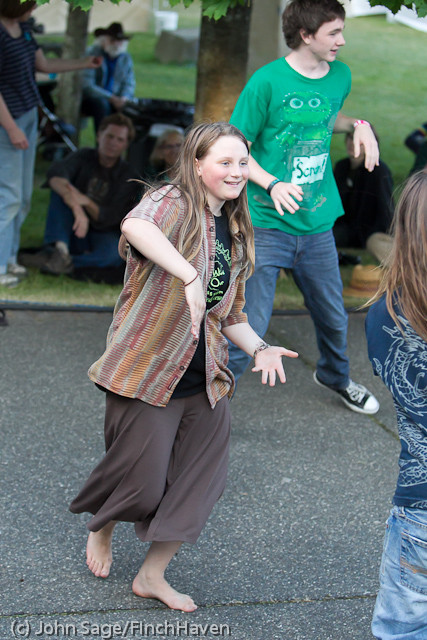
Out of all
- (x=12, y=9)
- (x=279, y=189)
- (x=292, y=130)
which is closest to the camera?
(x=279, y=189)

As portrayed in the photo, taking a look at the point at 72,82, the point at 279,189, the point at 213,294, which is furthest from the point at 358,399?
the point at 72,82

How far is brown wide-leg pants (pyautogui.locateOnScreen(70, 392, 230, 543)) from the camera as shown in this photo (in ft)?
Answer: 9.07

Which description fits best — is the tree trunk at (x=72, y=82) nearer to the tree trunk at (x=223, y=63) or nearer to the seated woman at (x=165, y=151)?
the seated woman at (x=165, y=151)

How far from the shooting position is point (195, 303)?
2410 millimetres

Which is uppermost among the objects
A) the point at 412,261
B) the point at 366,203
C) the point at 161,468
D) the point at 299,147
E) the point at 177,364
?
the point at 412,261

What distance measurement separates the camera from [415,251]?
7.05ft

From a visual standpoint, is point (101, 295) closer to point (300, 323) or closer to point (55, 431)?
point (300, 323)

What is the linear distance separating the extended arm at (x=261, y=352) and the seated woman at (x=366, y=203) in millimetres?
4230

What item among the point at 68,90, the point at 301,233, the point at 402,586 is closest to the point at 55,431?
the point at 301,233

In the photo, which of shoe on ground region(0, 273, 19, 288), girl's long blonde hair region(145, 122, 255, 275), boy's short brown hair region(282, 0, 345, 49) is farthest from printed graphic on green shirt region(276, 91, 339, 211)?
shoe on ground region(0, 273, 19, 288)

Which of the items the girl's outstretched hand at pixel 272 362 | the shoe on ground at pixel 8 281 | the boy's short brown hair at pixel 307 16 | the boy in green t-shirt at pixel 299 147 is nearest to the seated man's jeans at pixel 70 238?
the shoe on ground at pixel 8 281

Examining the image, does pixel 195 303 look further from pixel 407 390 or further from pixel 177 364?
pixel 407 390

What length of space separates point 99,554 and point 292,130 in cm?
196

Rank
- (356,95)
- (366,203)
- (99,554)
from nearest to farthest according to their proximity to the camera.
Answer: (99,554), (366,203), (356,95)
